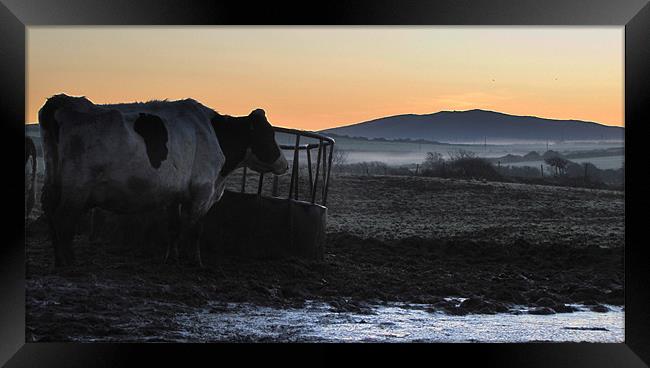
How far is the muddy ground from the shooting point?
6.95 meters

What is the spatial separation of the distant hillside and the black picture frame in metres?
4.66

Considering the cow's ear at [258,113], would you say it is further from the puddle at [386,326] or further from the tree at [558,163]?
the tree at [558,163]

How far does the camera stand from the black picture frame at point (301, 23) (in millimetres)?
5672

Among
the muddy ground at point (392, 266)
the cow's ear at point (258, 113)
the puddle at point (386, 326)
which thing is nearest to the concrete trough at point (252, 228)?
the muddy ground at point (392, 266)

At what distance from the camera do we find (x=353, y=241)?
11.2 meters

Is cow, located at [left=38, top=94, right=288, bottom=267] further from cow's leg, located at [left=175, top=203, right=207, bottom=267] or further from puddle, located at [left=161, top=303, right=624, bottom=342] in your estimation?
puddle, located at [left=161, top=303, right=624, bottom=342]

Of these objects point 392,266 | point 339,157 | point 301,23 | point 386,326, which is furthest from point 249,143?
point 339,157

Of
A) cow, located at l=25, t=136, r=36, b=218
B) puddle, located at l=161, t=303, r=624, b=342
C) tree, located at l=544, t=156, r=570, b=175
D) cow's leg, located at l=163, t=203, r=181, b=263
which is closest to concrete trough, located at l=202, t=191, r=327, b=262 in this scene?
cow's leg, located at l=163, t=203, r=181, b=263

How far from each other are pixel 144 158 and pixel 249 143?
1.23 metres

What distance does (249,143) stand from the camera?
8.38m

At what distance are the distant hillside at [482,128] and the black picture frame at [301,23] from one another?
4658 millimetres

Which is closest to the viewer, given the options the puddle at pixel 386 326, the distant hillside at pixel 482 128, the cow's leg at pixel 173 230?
the puddle at pixel 386 326

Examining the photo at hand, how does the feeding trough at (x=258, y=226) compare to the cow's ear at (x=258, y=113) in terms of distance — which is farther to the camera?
the cow's ear at (x=258, y=113)

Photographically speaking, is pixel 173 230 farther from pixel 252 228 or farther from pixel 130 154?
pixel 130 154
